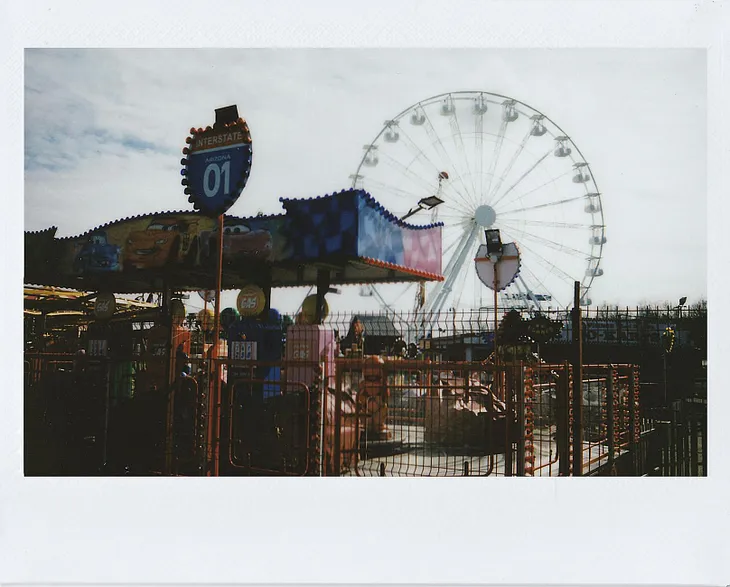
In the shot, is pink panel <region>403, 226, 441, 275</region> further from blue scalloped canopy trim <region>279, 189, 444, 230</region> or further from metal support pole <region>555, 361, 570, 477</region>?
metal support pole <region>555, 361, 570, 477</region>

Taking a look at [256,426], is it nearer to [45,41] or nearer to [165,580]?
[165,580]

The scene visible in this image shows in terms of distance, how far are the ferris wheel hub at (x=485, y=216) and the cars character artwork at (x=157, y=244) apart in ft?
27.7

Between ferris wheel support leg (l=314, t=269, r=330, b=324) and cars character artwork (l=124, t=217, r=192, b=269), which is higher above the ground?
cars character artwork (l=124, t=217, r=192, b=269)

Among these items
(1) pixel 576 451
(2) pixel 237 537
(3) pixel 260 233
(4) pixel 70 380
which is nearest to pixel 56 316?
(3) pixel 260 233

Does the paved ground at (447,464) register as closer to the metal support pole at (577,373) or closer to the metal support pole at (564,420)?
the metal support pole at (564,420)

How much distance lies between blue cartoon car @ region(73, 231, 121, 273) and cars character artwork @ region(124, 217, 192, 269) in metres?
0.29

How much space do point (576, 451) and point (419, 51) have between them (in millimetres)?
4157

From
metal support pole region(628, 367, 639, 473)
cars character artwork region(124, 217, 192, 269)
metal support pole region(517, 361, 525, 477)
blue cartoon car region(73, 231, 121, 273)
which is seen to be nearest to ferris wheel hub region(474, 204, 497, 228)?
cars character artwork region(124, 217, 192, 269)

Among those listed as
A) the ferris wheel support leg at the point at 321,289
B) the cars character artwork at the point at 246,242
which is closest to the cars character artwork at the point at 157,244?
the cars character artwork at the point at 246,242

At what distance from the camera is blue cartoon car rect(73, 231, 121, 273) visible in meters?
11.7

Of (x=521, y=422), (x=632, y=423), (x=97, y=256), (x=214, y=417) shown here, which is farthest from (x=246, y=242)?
(x=632, y=423)

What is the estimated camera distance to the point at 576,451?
6625 mm

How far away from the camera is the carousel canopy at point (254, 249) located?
362 inches

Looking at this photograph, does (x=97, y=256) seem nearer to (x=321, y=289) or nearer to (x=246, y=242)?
(x=246, y=242)
